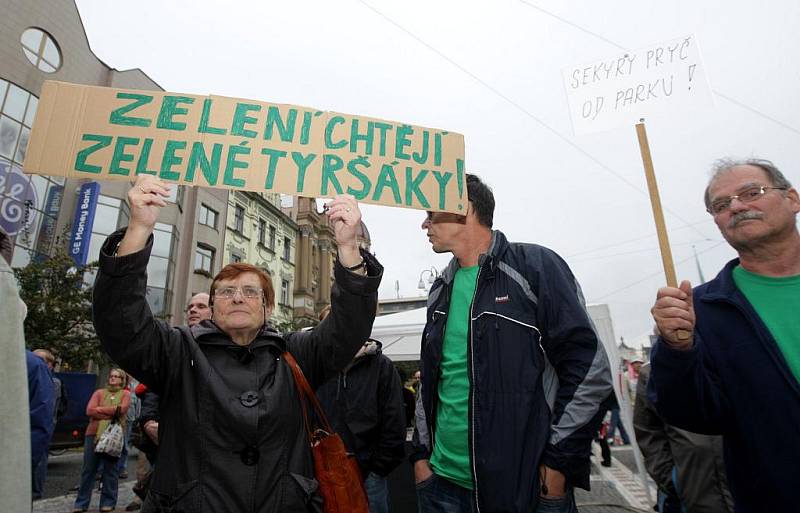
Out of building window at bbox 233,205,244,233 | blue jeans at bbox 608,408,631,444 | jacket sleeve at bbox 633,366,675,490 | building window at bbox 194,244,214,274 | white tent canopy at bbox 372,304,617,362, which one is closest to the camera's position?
jacket sleeve at bbox 633,366,675,490

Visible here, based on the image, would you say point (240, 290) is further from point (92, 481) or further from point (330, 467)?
point (92, 481)

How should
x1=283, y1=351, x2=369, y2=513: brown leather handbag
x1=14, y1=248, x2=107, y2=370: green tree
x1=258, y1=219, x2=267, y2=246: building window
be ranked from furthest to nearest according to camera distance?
1. x1=258, y1=219, x2=267, y2=246: building window
2. x1=14, y1=248, x2=107, y2=370: green tree
3. x1=283, y1=351, x2=369, y2=513: brown leather handbag

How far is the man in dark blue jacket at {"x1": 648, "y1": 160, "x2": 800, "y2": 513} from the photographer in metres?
1.56

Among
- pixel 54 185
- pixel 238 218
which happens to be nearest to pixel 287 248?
pixel 238 218

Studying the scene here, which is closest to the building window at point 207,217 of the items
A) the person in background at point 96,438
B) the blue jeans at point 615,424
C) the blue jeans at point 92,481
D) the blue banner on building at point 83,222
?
the blue banner on building at point 83,222

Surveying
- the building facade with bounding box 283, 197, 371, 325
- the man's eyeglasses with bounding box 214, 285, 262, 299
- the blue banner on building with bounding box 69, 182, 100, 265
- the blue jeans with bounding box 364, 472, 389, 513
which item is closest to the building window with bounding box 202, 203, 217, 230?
the blue banner on building with bounding box 69, 182, 100, 265

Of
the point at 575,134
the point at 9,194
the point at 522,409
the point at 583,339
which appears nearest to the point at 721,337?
the point at 583,339

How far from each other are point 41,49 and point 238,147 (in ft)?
76.2

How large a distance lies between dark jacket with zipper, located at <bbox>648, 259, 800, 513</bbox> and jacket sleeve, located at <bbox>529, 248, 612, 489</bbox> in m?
0.23

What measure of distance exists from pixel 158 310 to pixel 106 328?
903 inches

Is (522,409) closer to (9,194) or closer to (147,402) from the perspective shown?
(147,402)

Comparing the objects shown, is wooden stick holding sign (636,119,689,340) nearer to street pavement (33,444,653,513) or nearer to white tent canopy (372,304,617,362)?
street pavement (33,444,653,513)

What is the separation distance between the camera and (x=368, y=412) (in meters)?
3.21

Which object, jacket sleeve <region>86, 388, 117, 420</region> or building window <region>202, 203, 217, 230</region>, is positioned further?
building window <region>202, 203, 217, 230</region>
